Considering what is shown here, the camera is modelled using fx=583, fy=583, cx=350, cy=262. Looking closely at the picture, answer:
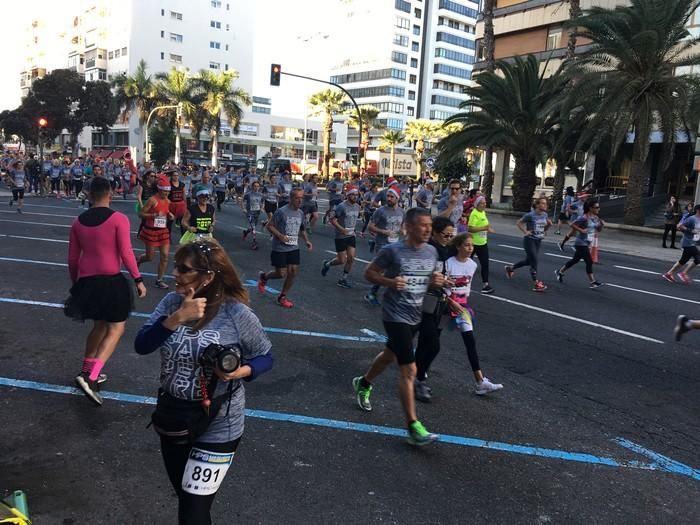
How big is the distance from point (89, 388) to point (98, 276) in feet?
3.07

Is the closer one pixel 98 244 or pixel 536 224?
pixel 98 244

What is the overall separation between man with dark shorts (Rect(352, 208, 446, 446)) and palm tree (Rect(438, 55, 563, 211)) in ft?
76.6

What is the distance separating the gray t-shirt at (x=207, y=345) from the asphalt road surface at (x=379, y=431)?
105 cm

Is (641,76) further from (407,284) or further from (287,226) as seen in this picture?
(407,284)

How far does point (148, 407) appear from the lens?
4844mm

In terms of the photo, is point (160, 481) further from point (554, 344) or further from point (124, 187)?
point (124, 187)

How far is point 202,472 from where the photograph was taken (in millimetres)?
2598

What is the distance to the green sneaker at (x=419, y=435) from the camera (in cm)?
434

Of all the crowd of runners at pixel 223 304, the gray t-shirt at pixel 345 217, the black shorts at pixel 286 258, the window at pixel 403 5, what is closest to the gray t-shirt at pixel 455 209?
the crowd of runners at pixel 223 304

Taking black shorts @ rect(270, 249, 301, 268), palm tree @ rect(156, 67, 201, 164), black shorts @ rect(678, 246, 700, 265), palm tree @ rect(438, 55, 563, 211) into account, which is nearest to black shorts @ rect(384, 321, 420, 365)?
black shorts @ rect(270, 249, 301, 268)

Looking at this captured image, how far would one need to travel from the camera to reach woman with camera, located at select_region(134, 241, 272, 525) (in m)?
2.56

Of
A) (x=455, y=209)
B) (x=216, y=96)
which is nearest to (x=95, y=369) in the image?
(x=455, y=209)

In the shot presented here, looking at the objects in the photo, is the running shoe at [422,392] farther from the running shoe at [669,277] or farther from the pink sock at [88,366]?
the running shoe at [669,277]

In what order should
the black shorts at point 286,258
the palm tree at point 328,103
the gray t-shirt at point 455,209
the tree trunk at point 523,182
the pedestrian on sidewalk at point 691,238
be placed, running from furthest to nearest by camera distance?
the palm tree at point 328,103 → the tree trunk at point 523,182 → the pedestrian on sidewalk at point 691,238 → the gray t-shirt at point 455,209 → the black shorts at point 286,258
